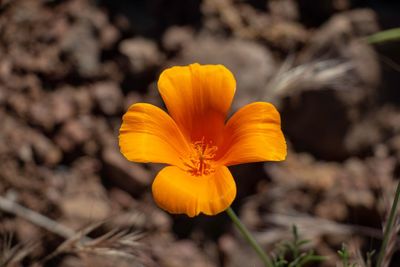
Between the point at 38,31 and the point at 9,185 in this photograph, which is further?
the point at 38,31

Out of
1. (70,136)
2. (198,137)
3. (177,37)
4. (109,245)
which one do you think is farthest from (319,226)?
(70,136)

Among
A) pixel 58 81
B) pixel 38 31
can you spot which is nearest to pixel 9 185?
pixel 58 81

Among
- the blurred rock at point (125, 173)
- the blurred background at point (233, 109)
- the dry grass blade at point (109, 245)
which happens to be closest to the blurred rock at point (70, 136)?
the blurred background at point (233, 109)

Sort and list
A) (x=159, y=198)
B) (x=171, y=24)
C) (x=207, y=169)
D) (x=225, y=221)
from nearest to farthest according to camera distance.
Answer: (x=159, y=198)
(x=207, y=169)
(x=225, y=221)
(x=171, y=24)

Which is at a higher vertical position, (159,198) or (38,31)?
(38,31)

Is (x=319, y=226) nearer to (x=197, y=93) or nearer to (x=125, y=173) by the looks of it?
(x=125, y=173)

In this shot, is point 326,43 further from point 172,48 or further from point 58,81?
point 58,81
